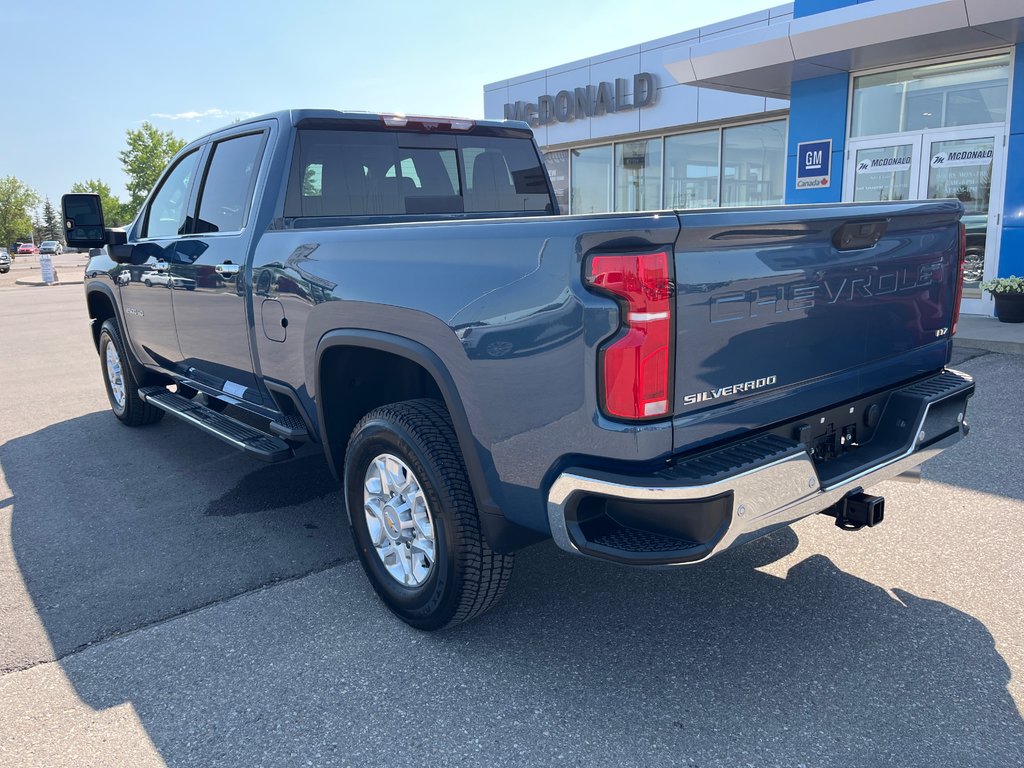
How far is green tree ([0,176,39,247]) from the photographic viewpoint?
95.9m

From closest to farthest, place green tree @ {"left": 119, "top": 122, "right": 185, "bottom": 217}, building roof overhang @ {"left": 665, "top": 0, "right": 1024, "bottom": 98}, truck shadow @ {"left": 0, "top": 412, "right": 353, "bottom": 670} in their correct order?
truck shadow @ {"left": 0, "top": 412, "right": 353, "bottom": 670}
building roof overhang @ {"left": 665, "top": 0, "right": 1024, "bottom": 98}
green tree @ {"left": 119, "top": 122, "right": 185, "bottom": 217}

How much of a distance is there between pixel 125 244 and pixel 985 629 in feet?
17.2

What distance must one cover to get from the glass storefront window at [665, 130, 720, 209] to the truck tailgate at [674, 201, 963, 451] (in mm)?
14770

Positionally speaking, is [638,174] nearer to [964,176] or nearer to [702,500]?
[964,176]

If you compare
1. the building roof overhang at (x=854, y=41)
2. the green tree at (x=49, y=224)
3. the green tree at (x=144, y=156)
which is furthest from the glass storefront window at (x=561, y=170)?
the green tree at (x=49, y=224)

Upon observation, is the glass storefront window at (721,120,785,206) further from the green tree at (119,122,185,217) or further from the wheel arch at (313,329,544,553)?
Answer: the green tree at (119,122,185,217)

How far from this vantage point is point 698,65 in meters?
12.5

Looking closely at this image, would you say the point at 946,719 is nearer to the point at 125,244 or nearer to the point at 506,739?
the point at 506,739

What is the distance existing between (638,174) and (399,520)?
17.2 metres

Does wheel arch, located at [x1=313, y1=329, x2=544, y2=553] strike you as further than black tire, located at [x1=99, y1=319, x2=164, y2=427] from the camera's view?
No

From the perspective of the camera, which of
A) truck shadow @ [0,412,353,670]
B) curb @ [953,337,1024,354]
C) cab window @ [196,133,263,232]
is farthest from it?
curb @ [953,337,1024,354]

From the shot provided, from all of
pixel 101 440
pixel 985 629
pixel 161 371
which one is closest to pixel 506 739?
pixel 985 629

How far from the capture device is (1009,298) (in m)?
10.0

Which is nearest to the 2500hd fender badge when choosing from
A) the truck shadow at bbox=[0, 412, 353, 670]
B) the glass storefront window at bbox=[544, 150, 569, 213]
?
the truck shadow at bbox=[0, 412, 353, 670]
